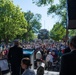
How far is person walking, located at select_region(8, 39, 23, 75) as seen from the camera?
10.5m

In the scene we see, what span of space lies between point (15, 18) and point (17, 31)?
3.41m

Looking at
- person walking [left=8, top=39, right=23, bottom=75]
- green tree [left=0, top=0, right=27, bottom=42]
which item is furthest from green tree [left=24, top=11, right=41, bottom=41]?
person walking [left=8, top=39, right=23, bottom=75]

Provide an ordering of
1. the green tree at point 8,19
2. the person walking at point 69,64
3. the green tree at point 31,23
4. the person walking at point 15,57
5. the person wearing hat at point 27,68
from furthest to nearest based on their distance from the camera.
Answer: the green tree at point 31,23 → the green tree at point 8,19 → the person walking at point 15,57 → the person wearing hat at point 27,68 → the person walking at point 69,64

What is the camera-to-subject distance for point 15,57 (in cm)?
1067

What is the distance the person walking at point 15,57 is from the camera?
34.6ft

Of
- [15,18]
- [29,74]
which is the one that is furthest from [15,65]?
[15,18]

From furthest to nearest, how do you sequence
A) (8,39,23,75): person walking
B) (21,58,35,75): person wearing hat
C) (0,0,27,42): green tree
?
(0,0,27,42): green tree < (8,39,23,75): person walking < (21,58,35,75): person wearing hat

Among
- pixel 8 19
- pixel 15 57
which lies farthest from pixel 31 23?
pixel 15 57

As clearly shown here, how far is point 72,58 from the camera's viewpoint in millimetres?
4500

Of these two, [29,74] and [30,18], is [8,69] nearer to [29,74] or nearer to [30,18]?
[29,74]

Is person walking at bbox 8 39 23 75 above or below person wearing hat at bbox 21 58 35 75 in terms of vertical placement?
below

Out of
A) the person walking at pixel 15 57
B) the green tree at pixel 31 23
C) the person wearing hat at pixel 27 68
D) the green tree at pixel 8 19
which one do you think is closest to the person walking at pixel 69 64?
the person wearing hat at pixel 27 68

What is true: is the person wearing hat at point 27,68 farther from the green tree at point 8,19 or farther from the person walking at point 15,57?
the green tree at point 8,19

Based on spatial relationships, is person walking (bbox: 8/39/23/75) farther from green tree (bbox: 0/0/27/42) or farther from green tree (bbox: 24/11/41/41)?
green tree (bbox: 24/11/41/41)
